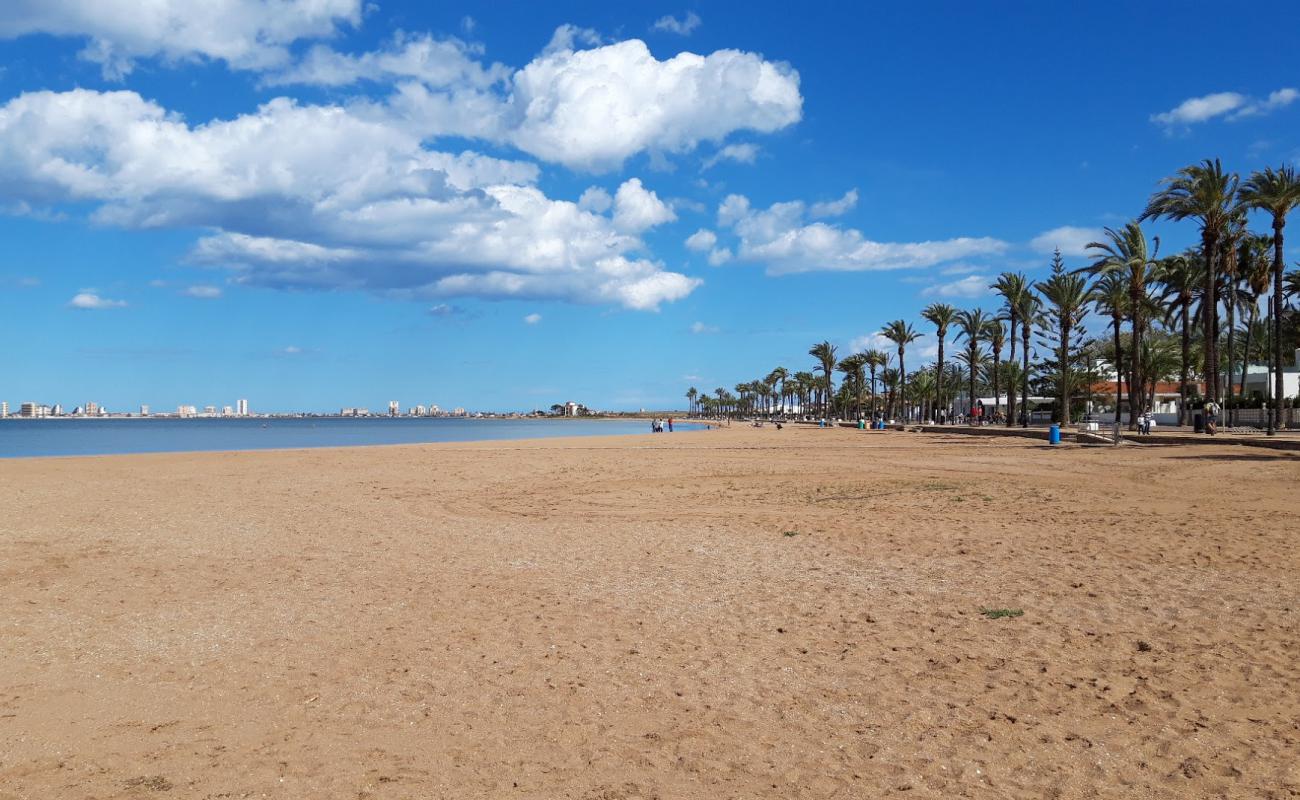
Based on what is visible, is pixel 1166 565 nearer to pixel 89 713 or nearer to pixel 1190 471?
pixel 89 713

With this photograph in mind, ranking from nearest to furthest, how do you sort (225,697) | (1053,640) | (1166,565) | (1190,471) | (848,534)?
(225,697) < (1053,640) < (1166,565) < (848,534) < (1190,471)

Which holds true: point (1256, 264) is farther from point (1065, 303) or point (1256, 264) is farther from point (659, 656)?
point (659, 656)

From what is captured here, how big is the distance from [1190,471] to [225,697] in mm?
23426

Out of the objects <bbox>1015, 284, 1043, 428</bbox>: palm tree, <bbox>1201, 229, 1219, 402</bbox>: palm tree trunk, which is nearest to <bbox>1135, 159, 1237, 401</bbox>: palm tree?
<bbox>1201, 229, 1219, 402</bbox>: palm tree trunk

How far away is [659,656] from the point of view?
711 cm

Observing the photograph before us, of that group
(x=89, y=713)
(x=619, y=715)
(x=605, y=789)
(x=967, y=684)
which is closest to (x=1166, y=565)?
(x=967, y=684)

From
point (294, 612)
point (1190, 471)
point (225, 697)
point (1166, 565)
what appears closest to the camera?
point (225, 697)

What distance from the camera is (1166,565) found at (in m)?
10.2

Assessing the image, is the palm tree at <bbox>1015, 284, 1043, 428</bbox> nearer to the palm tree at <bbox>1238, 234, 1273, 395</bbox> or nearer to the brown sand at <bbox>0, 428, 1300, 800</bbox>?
the palm tree at <bbox>1238, 234, 1273, 395</bbox>

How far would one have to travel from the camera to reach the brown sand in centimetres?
498

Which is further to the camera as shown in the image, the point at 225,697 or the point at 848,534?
the point at 848,534

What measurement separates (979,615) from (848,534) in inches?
196

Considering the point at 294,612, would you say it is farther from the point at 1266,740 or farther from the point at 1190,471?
the point at 1190,471

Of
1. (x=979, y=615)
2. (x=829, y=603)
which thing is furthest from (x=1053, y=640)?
(x=829, y=603)
